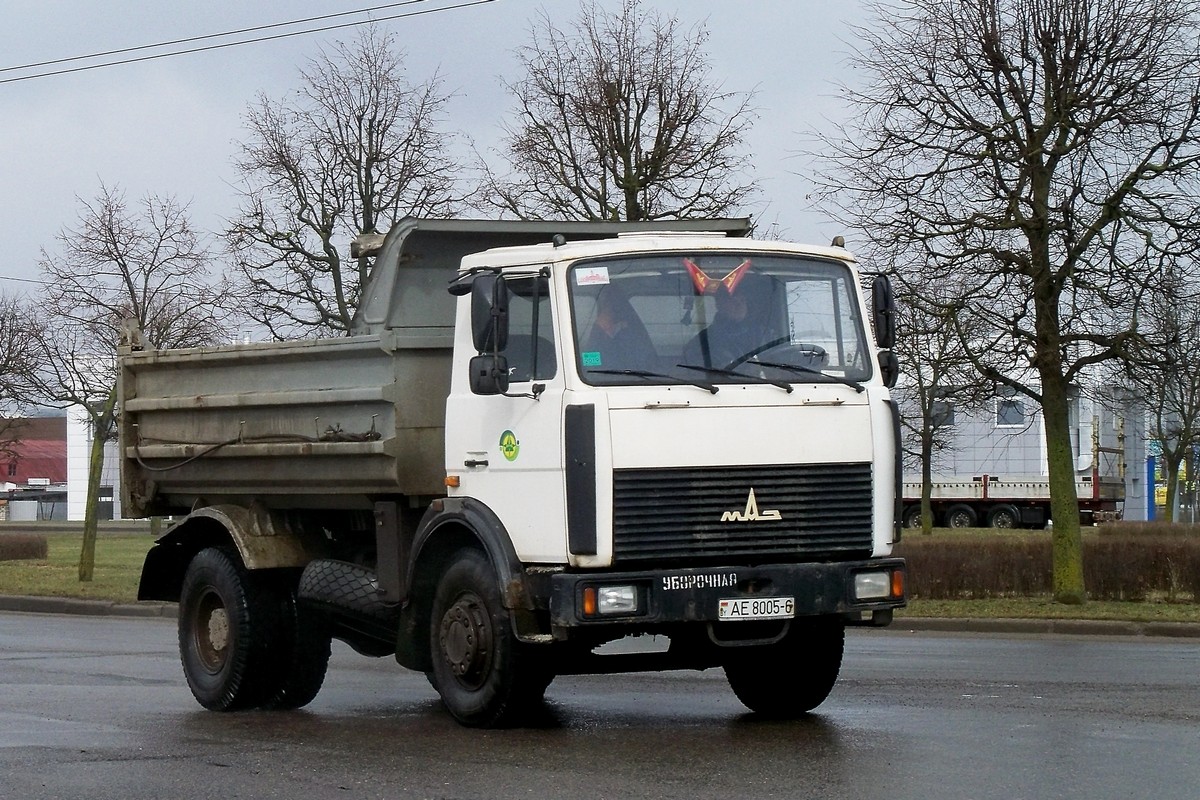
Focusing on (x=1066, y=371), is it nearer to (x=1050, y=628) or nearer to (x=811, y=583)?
(x=1050, y=628)

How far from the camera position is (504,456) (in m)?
8.34

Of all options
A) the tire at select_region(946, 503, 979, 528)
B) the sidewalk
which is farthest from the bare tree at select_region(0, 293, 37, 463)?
the tire at select_region(946, 503, 979, 528)

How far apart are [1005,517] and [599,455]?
49834 mm

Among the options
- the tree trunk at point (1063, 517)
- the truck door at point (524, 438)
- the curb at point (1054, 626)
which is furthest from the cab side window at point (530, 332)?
the tree trunk at point (1063, 517)

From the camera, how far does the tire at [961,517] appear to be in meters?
56.3

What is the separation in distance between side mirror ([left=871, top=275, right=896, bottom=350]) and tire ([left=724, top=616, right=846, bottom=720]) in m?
1.58

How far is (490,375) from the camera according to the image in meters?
8.25

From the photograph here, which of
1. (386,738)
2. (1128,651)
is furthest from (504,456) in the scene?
(1128,651)

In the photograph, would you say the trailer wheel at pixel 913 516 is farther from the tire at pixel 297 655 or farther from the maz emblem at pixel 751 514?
the maz emblem at pixel 751 514

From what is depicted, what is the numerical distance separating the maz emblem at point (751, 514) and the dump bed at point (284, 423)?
5.80ft

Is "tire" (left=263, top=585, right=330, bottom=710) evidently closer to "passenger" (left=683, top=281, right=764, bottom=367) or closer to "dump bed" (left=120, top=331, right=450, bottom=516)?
"dump bed" (left=120, top=331, right=450, bottom=516)

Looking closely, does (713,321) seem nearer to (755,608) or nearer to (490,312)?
(490,312)

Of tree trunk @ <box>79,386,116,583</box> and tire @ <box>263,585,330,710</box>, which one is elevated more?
tree trunk @ <box>79,386,116,583</box>

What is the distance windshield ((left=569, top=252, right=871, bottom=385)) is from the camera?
26.9 feet
